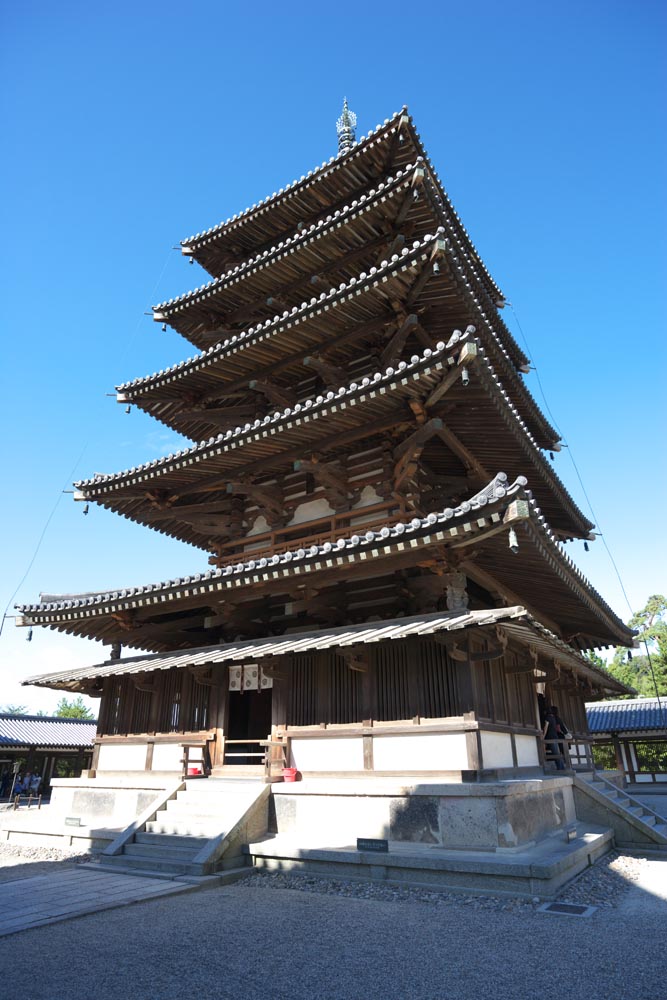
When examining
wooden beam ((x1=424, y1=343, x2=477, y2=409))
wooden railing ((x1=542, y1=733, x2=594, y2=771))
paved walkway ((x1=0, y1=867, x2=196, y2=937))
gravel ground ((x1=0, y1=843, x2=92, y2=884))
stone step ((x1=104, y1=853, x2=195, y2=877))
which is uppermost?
wooden beam ((x1=424, y1=343, x2=477, y2=409))

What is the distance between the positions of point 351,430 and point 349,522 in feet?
6.22

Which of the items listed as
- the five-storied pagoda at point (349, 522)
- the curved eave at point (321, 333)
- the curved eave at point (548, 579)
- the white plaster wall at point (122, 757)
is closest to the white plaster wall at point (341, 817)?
the five-storied pagoda at point (349, 522)

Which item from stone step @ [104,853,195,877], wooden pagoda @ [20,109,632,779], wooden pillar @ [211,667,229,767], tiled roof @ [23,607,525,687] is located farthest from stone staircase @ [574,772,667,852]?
stone step @ [104,853,195,877]

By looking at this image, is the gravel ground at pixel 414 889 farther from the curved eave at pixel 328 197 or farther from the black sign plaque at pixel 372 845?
the curved eave at pixel 328 197

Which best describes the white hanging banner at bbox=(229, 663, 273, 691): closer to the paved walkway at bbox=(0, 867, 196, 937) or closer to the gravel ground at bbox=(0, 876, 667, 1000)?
the paved walkway at bbox=(0, 867, 196, 937)

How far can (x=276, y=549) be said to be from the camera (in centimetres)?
1342

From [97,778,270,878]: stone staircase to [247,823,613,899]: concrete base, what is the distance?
427mm

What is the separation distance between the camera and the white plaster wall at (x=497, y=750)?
388 inches

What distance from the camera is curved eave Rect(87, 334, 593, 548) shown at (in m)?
10.8

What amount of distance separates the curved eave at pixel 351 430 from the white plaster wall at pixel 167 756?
481cm

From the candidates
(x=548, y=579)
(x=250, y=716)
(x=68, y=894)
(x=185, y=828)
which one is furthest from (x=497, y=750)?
(x=250, y=716)

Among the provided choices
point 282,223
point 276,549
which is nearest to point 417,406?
point 276,549

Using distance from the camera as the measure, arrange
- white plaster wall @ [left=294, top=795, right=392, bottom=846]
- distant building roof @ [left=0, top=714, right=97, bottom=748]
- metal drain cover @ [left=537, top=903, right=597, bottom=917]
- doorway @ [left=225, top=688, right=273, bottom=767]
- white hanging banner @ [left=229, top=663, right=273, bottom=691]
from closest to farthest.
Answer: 1. metal drain cover @ [left=537, top=903, right=597, bottom=917]
2. white plaster wall @ [left=294, top=795, right=392, bottom=846]
3. white hanging banner @ [left=229, top=663, right=273, bottom=691]
4. doorway @ [left=225, top=688, right=273, bottom=767]
5. distant building roof @ [left=0, top=714, right=97, bottom=748]

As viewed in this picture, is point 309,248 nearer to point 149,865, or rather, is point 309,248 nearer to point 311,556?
point 311,556
